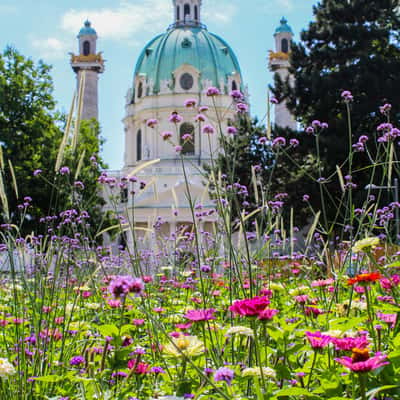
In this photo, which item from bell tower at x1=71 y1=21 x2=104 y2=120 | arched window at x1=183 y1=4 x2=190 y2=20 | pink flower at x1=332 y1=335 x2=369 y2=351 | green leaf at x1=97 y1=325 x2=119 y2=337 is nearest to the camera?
pink flower at x1=332 y1=335 x2=369 y2=351

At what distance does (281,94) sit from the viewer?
23.8m

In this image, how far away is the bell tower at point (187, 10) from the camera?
56.7 metres

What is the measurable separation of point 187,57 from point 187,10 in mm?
10088

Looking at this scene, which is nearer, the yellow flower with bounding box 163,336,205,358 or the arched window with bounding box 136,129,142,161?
the yellow flower with bounding box 163,336,205,358

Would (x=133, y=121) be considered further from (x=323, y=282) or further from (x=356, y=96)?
(x=323, y=282)

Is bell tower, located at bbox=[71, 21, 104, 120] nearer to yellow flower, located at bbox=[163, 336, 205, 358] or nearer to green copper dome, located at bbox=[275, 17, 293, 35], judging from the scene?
green copper dome, located at bbox=[275, 17, 293, 35]

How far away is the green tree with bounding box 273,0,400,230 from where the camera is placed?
2108cm

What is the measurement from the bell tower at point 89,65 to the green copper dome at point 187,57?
531 centimetres

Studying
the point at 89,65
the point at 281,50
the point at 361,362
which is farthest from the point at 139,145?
the point at 361,362

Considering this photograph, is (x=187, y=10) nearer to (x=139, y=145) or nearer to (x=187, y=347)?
(x=139, y=145)

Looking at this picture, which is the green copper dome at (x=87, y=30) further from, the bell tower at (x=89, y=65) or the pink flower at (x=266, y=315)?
the pink flower at (x=266, y=315)

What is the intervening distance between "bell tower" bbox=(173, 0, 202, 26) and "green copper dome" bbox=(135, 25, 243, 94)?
3509 mm

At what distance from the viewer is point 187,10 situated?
57.8 m

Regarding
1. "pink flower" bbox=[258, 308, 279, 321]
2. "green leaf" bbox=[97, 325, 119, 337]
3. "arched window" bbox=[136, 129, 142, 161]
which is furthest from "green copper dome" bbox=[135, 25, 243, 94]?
"pink flower" bbox=[258, 308, 279, 321]
